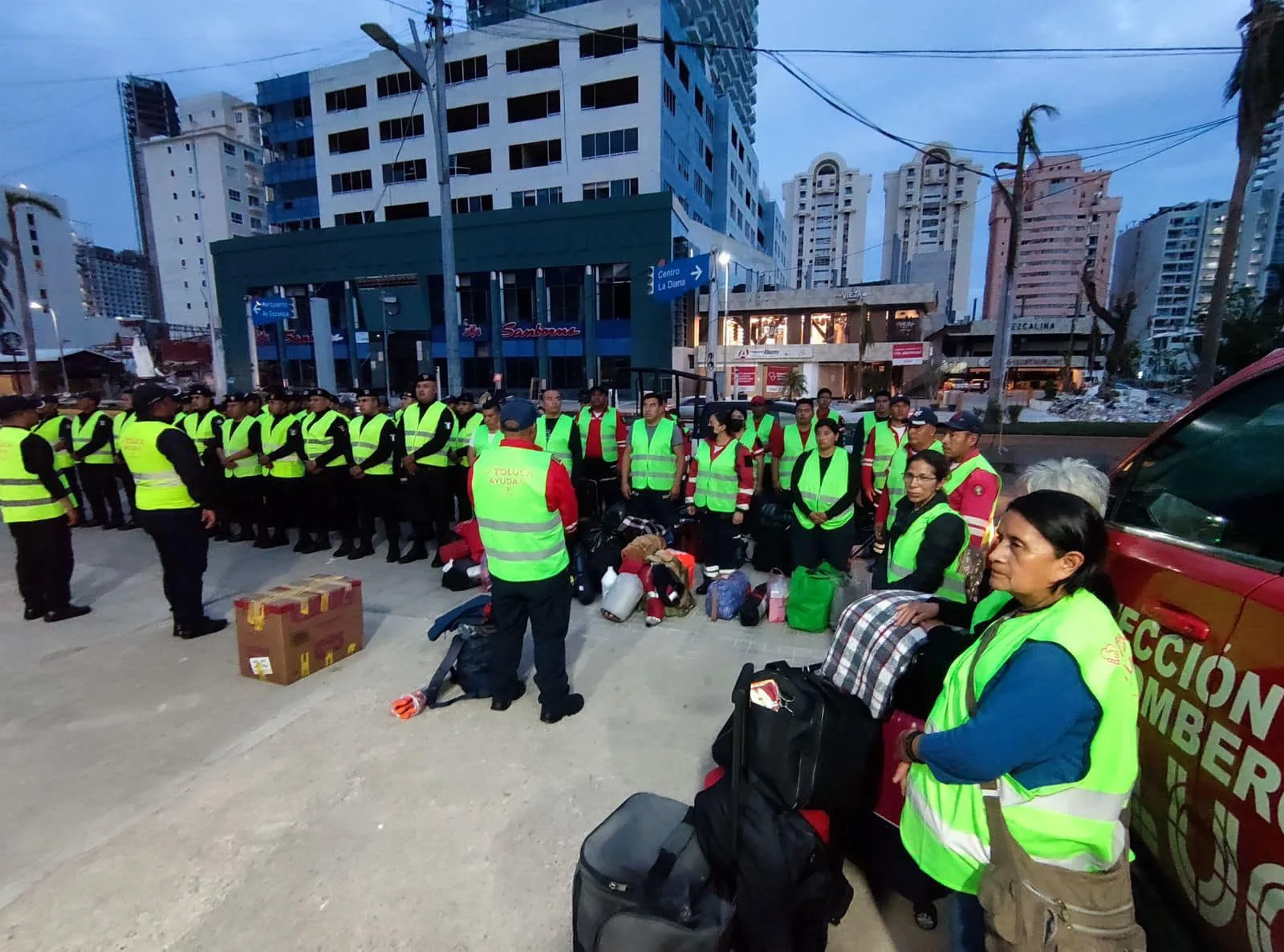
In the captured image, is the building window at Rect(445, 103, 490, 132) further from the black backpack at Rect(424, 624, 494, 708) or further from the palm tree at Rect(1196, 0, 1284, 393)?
the black backpack at Rect(424, 624, 494, 708)

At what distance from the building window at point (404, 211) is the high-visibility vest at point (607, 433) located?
36.1 m

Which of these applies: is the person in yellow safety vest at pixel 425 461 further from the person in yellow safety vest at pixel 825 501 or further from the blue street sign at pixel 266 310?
the blue street sign at pixel 266 310

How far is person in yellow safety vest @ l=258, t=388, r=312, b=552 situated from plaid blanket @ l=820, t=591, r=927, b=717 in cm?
659

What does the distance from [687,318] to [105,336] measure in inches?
2858

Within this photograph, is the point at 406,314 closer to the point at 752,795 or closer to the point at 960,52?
the point at 960,52

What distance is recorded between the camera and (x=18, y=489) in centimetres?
504

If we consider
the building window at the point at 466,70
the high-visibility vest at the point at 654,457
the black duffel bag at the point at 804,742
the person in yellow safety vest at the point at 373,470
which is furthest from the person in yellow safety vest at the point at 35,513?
the building window at the point at 466,70

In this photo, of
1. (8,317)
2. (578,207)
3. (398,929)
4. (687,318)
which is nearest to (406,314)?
(578,207)

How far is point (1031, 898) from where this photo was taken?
1.45m

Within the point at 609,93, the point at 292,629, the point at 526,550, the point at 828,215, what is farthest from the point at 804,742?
the point at 828,215

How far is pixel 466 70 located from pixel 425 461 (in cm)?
3862

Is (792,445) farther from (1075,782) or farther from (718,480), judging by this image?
(1075,782)

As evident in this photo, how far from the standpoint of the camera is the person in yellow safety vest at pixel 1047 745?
1.39 meters

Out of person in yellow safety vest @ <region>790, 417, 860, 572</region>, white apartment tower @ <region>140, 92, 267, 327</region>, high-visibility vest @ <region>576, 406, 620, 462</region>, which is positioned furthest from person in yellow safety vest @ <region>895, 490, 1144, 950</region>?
white apartment tower @ <region>140, 92, 267, 327</region>
